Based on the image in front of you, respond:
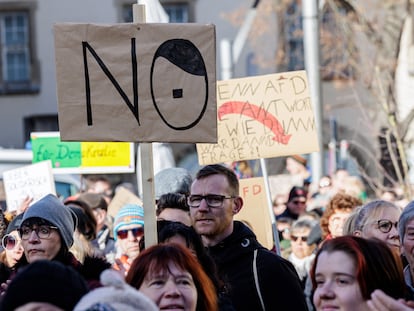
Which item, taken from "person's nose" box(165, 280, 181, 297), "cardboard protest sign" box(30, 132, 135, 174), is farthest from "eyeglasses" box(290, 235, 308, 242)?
"person's nose" box(165, 280, 181, 297)

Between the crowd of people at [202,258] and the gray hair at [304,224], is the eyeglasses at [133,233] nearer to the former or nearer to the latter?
the crowd of people at [202,258]

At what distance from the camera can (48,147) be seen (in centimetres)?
1320

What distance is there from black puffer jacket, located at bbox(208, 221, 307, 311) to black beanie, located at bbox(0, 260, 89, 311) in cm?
212

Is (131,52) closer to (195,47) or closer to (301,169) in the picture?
(195,47)

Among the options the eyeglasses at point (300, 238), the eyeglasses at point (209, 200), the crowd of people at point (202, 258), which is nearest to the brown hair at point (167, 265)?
the crowd of people at point (202, 258)

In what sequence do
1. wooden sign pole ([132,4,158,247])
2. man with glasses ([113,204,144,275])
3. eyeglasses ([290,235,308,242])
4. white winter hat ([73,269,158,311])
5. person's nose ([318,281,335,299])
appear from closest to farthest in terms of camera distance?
1. white winter hat ([73,269,158,311])
2. person's nose ([318,281,335,299])
3. wooden sign pole ([132,4,158,247])
4. man with glasses ([113,204,144,275])
5. eyeglasses ([290,235,308,242])

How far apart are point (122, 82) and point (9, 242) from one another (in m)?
1.56

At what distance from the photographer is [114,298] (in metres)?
4.20

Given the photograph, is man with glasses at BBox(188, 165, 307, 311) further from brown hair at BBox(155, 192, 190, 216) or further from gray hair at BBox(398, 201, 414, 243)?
gray hair at BBox(398, 201, 414, 243)

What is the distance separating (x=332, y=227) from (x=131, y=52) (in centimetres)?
283

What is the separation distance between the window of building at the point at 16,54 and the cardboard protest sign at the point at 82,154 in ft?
74.8

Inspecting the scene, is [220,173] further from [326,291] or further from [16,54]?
[16,54]

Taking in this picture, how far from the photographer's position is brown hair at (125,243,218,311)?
530cm

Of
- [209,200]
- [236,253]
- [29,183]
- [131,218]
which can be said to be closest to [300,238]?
[29,183]
